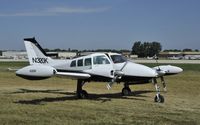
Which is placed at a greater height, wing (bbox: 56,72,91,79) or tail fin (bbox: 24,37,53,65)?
tail fin (bbox: 24,37,53,65)

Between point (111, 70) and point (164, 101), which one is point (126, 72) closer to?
point (111, 70)

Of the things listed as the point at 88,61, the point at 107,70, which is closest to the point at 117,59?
the point at 107,70

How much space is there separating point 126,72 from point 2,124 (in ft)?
27.8

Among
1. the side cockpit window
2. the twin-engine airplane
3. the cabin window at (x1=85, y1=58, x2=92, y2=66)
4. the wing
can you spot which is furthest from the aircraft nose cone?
the wing

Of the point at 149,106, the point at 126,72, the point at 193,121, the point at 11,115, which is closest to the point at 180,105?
the point at 149,106

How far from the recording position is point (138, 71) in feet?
60.5

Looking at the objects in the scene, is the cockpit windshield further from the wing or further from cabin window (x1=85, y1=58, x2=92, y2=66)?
the wing

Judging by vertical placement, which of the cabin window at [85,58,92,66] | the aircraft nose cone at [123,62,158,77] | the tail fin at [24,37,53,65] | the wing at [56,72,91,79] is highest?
the tail fin at [24,37,53,65]

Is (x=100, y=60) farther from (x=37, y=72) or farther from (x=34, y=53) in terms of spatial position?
(x=34, y=53)

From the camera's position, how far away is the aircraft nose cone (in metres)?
18.1

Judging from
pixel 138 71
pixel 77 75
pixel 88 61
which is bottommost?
pixel 77 75

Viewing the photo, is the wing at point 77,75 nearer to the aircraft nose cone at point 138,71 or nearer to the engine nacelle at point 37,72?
the engine nacelle at point 37,72

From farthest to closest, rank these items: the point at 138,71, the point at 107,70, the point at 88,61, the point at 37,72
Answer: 1. the point at 88,61
2. the point at 107,70
3. the point at 138,71
4. the point at 37,72

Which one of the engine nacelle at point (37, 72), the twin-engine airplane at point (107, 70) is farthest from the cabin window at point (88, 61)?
the engine nacelle at point (37, 72)
